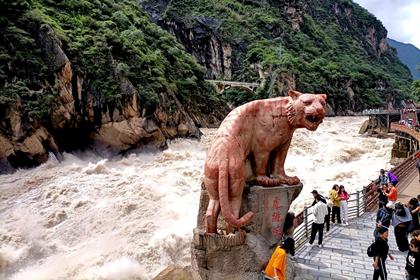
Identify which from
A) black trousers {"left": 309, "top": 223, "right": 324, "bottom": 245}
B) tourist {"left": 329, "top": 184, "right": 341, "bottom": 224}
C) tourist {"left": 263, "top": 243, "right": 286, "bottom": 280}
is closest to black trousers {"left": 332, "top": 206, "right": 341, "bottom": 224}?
tourist {"left": 329, "top": 184, "right": 341, "bottom": 224}

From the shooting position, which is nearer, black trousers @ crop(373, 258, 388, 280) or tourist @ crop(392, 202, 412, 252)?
black trousers @ crop(373, 258, 388, 280)

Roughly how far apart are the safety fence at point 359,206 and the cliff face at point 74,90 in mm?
16639

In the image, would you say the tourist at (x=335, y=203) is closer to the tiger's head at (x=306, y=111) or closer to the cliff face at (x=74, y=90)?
A: the tiger's head at (x=306, y=111)

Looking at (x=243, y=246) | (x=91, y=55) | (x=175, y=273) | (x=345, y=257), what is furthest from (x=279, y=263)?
(x=91, y=55)

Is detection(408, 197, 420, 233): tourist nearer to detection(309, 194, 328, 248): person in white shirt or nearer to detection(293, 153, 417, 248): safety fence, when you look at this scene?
detection(309, 194, 328, 248): person in white shirt

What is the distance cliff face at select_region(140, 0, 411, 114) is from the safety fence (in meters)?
43.2

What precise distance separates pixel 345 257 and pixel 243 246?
267 cm

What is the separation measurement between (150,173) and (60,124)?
6935 millimetres

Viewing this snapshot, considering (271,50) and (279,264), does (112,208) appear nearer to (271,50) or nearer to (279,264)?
(279,264)

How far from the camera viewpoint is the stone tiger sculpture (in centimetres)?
640

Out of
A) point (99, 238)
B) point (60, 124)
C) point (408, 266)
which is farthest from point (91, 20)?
point (408, 266)

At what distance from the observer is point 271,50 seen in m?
69.0

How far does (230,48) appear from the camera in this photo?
68.8m

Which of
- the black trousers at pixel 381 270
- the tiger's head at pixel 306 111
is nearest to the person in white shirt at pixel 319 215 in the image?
the black trousers at pixel 381 270
